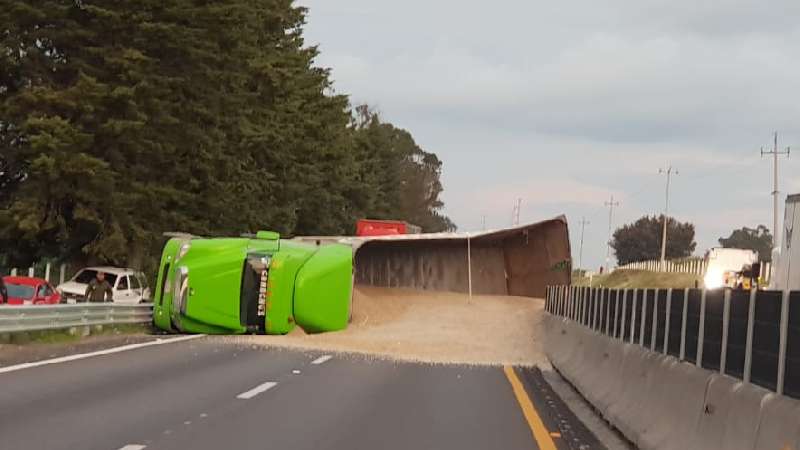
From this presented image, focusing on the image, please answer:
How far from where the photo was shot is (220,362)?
→ 18.7m

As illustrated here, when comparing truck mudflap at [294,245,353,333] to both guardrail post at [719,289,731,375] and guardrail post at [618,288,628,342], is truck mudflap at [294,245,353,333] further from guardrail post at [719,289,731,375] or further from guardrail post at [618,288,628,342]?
guardrail post at [719,289,731,375]

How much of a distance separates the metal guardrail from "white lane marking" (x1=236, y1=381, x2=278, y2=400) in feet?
21.6

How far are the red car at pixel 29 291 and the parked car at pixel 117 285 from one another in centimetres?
414

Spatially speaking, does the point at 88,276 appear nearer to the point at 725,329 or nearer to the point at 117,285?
the point at 117,285

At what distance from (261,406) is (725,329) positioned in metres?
5.85

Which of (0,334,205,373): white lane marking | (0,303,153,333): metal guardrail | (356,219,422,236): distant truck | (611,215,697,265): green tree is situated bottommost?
(0,334,205,373): white lane marking

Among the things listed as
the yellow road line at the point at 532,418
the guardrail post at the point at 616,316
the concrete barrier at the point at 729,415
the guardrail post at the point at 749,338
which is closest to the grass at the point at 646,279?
the yellow road line at the point at 532,418

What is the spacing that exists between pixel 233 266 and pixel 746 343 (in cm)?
2014

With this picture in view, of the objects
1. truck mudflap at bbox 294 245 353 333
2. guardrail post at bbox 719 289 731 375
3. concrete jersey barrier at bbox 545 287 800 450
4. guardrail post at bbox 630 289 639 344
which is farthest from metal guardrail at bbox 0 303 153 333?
guardrail post at bbox 719 289 731 375

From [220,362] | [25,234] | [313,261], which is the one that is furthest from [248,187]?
[220,362]

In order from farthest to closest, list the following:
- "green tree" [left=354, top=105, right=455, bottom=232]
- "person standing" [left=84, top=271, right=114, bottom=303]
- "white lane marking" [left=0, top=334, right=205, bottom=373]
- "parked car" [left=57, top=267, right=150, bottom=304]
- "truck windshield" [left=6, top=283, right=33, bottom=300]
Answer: "green tree" [left=354, top=105, right=455, bottom=232]
"parked car" [left=57, top=267, right=150, bottom=304]
"person standing" [left=84, top=271, right=114, bottom=303]
"truck windshield" [left=6, top=283, right=33, bottom=300]
"white lane marking" [left=0, top=334, right=205, bottom=373]

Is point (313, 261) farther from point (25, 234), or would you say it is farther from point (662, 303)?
point (662, 303)

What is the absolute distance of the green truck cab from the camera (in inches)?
1047

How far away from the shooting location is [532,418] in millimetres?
12422
